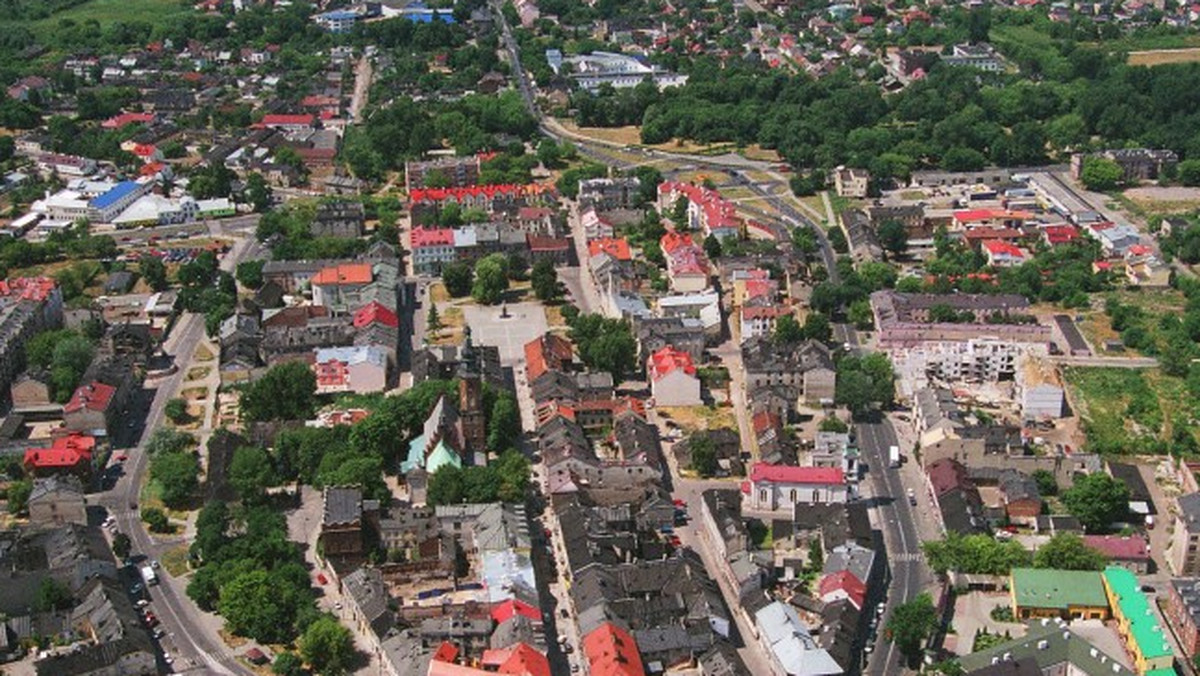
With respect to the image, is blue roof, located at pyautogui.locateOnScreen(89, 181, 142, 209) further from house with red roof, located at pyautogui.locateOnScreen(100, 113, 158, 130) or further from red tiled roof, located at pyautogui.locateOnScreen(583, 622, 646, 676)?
red tiled roof, located at pyautogui.locateOnScreen(583, 622, 646, 676)

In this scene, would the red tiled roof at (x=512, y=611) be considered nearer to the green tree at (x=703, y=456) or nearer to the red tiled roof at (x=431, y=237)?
the green tree at (x=703, y=456)

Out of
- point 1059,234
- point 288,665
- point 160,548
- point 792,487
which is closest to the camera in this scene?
point 288,665

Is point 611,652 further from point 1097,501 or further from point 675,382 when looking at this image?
point 675,382

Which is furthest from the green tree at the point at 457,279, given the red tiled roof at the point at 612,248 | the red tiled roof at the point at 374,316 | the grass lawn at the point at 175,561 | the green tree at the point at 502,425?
the grass lawn at the point at 175,561

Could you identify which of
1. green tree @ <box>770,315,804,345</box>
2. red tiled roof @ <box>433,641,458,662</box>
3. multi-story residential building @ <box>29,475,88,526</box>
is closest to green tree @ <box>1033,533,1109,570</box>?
green tree @ <box>770,315,804,345</box>

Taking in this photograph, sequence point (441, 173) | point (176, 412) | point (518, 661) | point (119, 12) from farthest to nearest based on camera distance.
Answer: point (119, 12), point (441, 173), point (176, 412), point (518, 661)

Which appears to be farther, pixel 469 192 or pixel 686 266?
pixel 469 192

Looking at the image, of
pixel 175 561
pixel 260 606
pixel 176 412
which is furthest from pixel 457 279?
pixel 260 606
